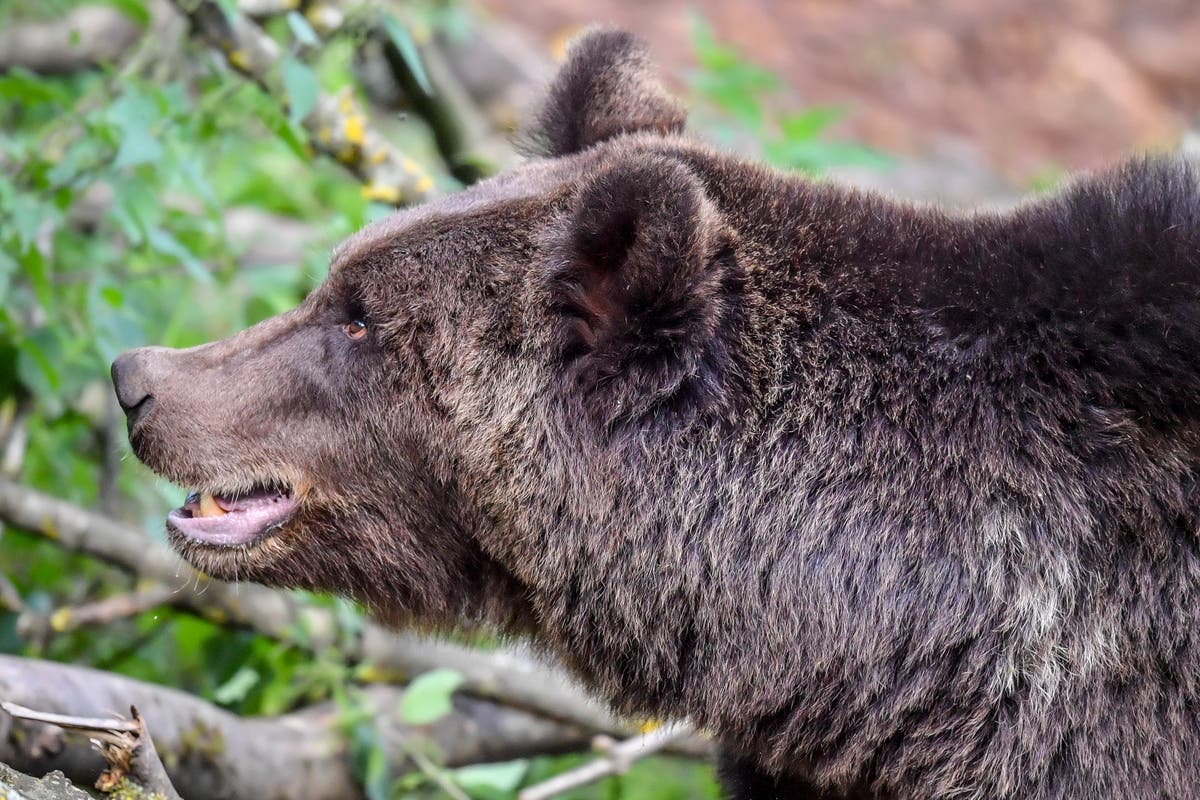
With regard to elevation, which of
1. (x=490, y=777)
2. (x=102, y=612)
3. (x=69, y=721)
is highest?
→ (x=69, y=721)

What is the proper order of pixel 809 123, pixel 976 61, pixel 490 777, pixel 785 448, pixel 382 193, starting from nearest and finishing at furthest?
pixel 785 448 → pixel 490 777 → pixel 382 193 → pixel 809 123 → pixel 976 61

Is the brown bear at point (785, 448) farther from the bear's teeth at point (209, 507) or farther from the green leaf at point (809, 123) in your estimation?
the green leaf at point (809, 123)

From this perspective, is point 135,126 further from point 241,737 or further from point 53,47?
point 53,47

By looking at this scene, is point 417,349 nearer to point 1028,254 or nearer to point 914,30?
point 1028,254

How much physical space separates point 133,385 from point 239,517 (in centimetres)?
45

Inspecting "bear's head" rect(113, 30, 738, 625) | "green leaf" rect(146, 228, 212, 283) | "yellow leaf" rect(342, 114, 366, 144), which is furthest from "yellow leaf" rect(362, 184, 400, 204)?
"bear's head" rect(113, 30, 738, 625)

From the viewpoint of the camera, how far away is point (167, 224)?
5250mm

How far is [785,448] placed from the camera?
3.27m

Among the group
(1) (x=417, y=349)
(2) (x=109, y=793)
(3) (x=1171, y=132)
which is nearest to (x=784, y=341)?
(1) (x=417, y=349)

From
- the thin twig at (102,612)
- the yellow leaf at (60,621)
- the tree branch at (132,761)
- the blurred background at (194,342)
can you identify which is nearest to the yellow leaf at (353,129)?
the blurred background at (194,342)

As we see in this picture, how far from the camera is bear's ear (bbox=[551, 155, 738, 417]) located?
3.10m

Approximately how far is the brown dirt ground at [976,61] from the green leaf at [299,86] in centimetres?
992

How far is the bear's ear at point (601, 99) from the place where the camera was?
13.1 feet

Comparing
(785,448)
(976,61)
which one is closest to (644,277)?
(785,448)
